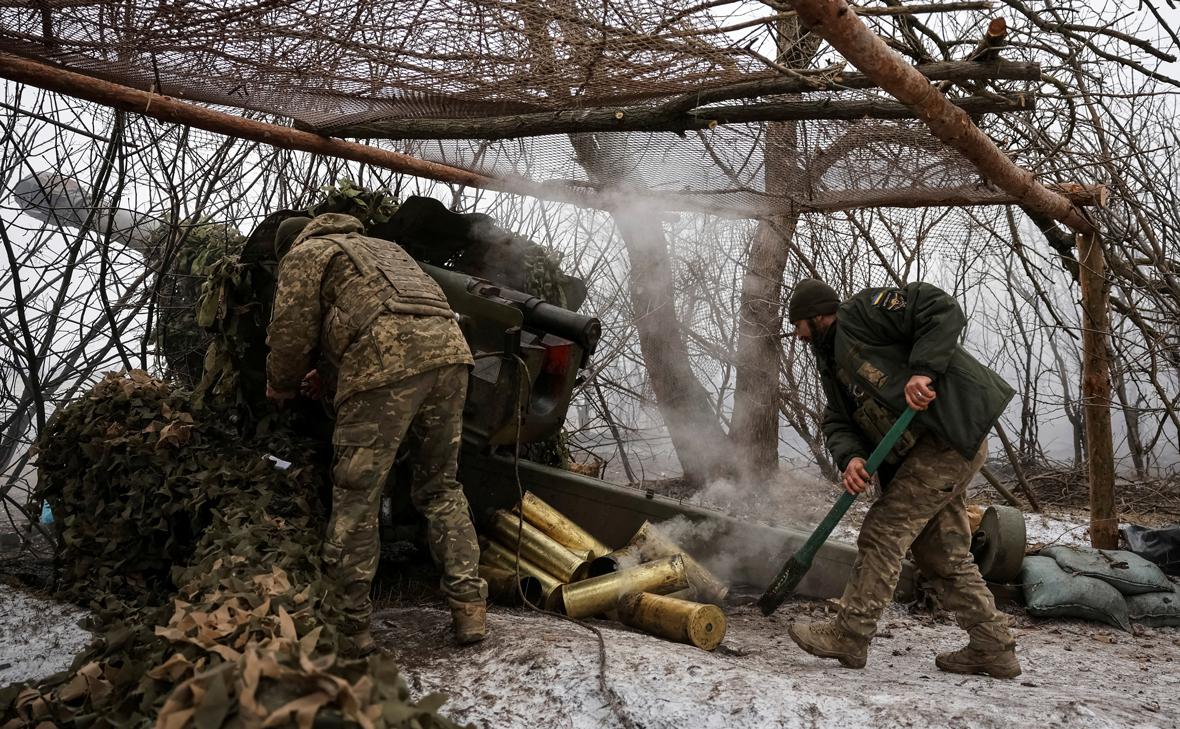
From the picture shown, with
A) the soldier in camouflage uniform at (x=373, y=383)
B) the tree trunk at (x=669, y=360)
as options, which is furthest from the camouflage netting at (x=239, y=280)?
the tree trunk at (x=669, y=360)

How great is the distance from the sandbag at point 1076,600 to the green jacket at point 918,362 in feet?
5.67

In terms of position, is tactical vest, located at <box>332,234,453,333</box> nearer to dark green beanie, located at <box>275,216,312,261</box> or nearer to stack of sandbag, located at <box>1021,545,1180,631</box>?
dark green beanie, located at <box>275,216,312,261</box>

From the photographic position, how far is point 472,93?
4.71 metres

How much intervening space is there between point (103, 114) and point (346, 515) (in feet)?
14.9

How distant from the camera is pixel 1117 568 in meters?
5.38

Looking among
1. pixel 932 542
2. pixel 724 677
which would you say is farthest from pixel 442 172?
pixel 724 677

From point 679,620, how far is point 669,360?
505 cm

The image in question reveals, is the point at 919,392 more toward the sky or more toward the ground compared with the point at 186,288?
more toward the ground

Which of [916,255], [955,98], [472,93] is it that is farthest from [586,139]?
[916,255]

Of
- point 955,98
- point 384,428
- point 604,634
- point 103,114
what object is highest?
point 103,114

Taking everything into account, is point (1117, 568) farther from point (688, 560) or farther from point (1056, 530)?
point (688, 560)

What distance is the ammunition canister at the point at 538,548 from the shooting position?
194 inches

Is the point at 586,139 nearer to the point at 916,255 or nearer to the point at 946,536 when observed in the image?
the point at 946,536

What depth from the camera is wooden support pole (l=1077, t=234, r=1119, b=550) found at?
6062 millimetres
